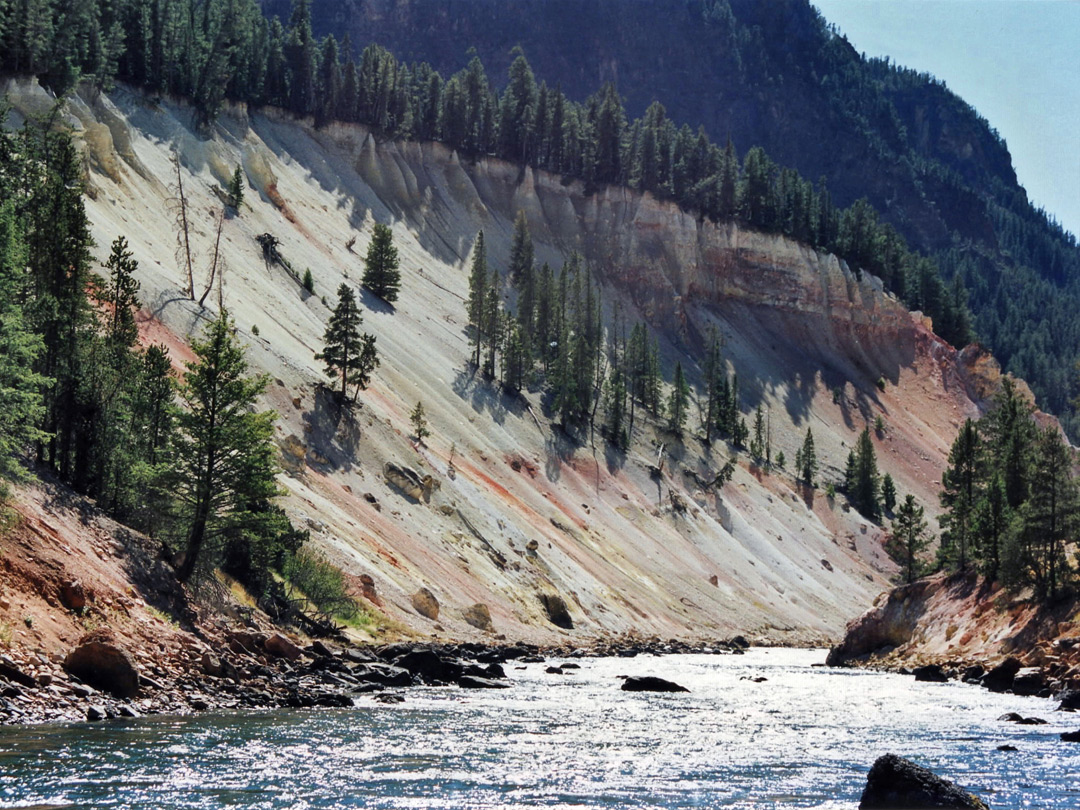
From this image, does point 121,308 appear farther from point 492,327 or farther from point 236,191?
point 492,327

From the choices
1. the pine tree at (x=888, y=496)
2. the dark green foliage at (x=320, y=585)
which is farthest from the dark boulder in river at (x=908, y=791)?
the pine tree at (x=888, y=496)

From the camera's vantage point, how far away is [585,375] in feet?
358

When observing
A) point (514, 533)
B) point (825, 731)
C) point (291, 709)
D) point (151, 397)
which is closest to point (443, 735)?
point (291, 709)

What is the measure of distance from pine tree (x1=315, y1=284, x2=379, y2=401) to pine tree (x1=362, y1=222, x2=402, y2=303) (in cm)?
2561

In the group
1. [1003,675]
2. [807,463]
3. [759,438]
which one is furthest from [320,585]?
[807,463]

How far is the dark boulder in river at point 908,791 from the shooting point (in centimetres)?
1998

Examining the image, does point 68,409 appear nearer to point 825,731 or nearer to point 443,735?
point 443,735

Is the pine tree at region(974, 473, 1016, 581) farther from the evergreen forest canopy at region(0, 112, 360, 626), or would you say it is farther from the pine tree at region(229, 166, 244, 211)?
the pine tree at region(229, 166, 244, 211)

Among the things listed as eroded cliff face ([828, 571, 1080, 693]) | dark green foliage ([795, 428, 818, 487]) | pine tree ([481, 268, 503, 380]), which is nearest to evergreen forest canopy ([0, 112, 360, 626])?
eroded cliff face ([828, 571, 1080, 693])

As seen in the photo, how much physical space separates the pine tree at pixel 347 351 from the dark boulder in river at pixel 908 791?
5959 cm

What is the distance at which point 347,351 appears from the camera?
256 ft

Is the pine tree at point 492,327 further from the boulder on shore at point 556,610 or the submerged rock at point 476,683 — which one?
the submerged rock at point 476,683

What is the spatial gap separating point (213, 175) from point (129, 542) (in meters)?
72.0

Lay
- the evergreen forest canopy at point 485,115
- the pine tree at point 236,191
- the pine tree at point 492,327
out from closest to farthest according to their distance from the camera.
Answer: the pine tree at point 236,191, the pine tree at point 492,327, the evergreen forest canopy at point 485,115
